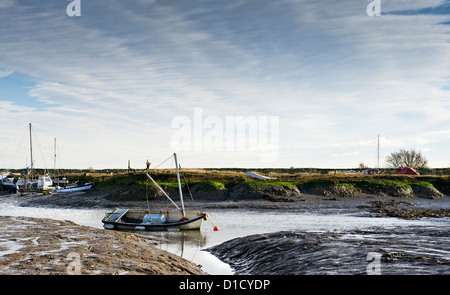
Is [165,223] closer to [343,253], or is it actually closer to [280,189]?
[343,253]

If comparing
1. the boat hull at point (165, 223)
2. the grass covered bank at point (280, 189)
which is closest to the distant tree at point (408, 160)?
the grass covered bank at point (280, 189)

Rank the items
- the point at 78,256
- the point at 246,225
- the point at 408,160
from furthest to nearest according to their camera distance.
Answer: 1. the point at 408,160
2. the point at 246,225
3. the point at 78,256

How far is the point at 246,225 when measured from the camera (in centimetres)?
3194

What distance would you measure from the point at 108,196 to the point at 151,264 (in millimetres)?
44642

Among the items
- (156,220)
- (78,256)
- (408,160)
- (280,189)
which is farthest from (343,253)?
(408,160)

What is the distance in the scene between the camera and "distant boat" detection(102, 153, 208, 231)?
30.9m

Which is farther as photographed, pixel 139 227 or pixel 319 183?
pixel 319 183

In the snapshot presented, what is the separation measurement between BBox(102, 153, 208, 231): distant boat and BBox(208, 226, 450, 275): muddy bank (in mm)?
7815

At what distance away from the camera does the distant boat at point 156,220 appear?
30.9m

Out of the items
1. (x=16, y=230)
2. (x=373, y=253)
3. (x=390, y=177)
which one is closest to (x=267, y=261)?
(x=373, y=253)

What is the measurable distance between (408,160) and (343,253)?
10062 cm

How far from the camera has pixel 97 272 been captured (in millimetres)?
13141
